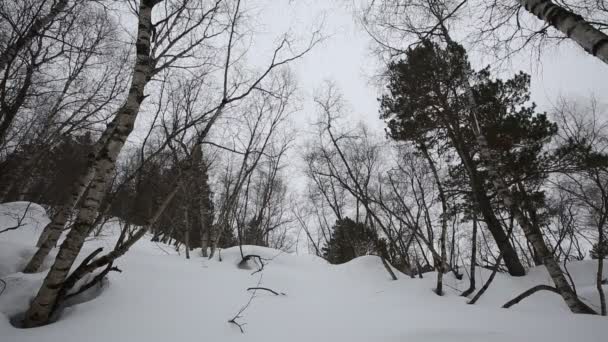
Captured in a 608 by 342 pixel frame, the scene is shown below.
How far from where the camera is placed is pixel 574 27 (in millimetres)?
2355

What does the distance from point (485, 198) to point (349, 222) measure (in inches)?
387

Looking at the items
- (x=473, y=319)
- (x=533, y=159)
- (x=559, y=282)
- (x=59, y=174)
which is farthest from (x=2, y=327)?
(x=59, y=174)

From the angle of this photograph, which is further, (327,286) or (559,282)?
(327,286)

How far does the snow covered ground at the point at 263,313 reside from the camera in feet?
7.71

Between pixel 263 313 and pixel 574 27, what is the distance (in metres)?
4.73

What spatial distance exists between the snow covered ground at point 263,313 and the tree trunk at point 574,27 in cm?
252

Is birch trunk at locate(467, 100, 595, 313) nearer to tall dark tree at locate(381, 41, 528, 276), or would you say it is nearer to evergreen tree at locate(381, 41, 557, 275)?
tall dark tree at locate(381, 41, 528, 276)

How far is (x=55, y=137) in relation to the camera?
28.8 feet

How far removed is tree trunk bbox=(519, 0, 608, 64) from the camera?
85.2 inches

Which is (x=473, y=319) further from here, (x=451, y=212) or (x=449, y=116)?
(x=451, y=212)

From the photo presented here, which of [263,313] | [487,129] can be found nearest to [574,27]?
[263,313]

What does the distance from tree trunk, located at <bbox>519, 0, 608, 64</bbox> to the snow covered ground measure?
8.26ft

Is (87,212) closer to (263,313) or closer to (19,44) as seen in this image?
(263,313)

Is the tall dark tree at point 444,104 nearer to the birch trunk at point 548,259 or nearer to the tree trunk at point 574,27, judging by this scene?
the birch trunk at point 548,259
